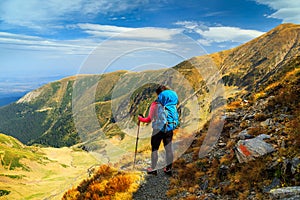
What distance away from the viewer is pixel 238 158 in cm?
1240

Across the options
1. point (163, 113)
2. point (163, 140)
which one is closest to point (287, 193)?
point (163, 113)

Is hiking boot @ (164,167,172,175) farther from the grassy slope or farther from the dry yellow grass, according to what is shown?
the grassy slope

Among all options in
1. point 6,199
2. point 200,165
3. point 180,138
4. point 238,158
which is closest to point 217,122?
point 180,138

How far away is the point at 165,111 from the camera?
12.0m

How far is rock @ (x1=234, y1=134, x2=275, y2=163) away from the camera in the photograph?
457 inches

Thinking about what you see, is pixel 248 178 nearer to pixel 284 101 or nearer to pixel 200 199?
pixel 200 199

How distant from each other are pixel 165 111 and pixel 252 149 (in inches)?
173

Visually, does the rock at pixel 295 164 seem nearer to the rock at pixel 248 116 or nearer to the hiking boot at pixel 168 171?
the hiking boot at pixel 168 171

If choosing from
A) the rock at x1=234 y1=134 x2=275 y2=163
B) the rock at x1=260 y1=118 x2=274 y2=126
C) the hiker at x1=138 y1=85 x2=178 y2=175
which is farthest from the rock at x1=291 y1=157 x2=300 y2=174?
the rock at x1=260 y1=118 x2=274 y2=126

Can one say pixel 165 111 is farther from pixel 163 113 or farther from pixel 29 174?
pixel 29 174

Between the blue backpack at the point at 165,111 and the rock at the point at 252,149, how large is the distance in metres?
3.57

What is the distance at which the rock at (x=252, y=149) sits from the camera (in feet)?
38.1

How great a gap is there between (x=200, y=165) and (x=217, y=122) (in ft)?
21.0

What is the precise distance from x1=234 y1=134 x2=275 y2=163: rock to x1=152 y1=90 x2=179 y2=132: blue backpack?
3573 mm
